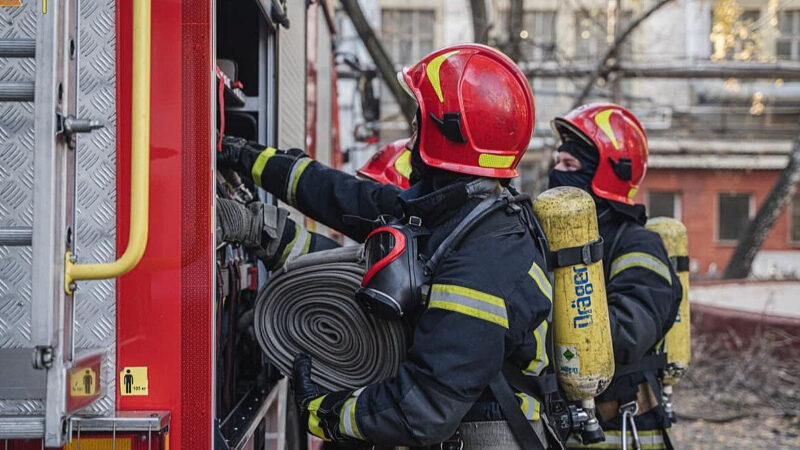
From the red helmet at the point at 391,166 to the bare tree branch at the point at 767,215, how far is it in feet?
27.8

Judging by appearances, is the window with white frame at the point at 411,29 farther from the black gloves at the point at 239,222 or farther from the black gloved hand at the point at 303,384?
the black gloved hand at the point at 303,384

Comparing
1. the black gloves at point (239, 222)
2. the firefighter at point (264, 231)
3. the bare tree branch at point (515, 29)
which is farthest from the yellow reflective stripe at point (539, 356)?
the bare tree branch at point (515, 29)

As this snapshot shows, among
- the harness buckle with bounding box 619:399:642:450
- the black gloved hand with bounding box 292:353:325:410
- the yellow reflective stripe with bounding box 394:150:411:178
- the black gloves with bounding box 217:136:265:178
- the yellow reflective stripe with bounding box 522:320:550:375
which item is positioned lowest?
the harness buckle with bounding box 619:399:642:450

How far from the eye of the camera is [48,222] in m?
1.69

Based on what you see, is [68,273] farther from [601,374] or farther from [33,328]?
[601,374]

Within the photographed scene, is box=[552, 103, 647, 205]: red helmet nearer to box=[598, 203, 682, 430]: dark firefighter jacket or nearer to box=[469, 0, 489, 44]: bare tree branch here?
box=[598, 203, 682, 430]: dark firefighter jacket

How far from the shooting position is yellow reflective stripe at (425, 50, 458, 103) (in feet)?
8.15

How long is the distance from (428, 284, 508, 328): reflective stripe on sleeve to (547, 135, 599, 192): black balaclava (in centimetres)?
170

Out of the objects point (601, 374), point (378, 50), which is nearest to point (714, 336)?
point (378, 50)

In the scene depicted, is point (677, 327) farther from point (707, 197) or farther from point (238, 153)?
point (707, 197)

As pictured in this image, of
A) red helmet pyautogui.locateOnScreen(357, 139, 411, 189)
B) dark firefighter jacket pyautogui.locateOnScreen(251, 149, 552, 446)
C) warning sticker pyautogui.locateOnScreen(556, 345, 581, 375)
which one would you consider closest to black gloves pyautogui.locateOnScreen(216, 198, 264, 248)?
dark firefighter jacket pyautogui.locateOnScreen(251, 149, 552, 446)

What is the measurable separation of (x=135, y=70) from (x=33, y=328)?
0.56 metres

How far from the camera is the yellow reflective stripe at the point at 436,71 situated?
248 cm

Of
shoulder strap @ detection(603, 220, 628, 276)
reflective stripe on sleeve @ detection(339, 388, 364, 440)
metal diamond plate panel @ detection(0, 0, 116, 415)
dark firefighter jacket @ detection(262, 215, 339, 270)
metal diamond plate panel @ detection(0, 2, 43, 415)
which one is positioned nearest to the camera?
metal diamond plate panel @ detection(0, 2, 43, 415)
